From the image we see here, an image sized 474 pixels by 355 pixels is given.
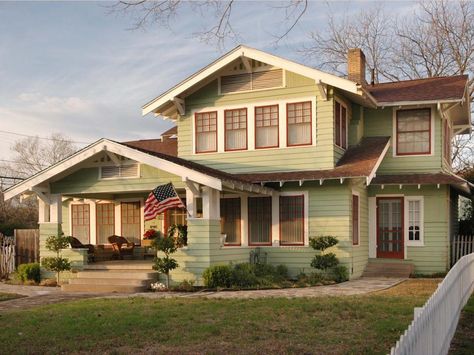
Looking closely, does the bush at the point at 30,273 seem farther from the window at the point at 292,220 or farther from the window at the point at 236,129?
the window at the point at 292,220

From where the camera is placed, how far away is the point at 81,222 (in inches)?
909

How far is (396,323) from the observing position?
988 cm

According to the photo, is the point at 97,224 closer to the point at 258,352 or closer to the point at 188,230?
the point at 188,230

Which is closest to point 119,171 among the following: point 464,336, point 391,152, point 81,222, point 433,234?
point 81,222

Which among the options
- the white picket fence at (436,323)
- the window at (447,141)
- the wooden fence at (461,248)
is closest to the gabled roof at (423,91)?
the window at (447,141)

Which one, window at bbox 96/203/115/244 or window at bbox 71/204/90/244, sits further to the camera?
window at bbox 71/204/90/244

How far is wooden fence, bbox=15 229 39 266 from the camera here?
71.9ft

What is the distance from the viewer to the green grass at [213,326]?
8.40 m

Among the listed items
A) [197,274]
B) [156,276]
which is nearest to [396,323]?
[197,274]

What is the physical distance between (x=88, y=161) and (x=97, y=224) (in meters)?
5.24

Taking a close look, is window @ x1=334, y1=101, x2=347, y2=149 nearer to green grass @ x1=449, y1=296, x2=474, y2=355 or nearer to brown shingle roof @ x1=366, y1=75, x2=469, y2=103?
brown shingle roof @ x1=366, y1=75, x2=469, y2=103

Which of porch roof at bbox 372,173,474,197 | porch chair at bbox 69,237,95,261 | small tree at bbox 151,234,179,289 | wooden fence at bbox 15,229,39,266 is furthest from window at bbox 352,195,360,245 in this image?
wooden fence at bbox 15,229,39,266

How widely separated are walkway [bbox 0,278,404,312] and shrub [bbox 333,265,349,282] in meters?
0.57

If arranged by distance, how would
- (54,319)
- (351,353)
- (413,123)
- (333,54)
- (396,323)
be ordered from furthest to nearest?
1. (333,54)
2. (413,123)
3. (54,319)
4. (396,323)
5. (351,353)
